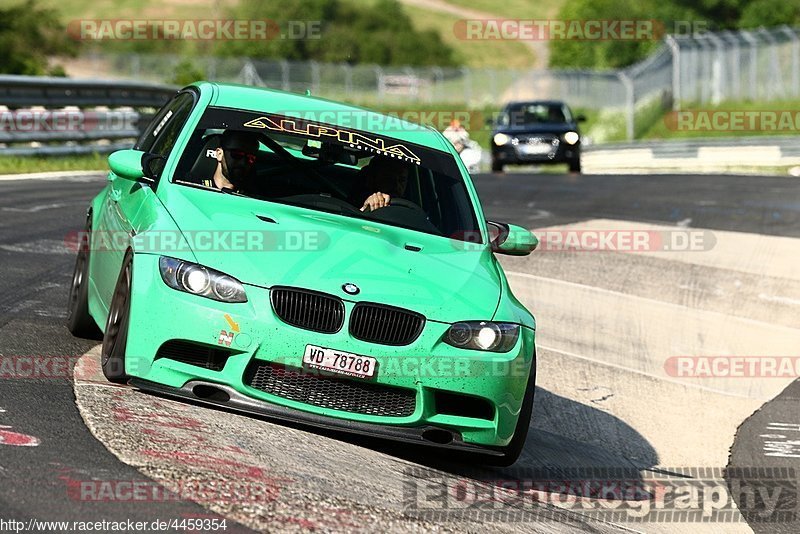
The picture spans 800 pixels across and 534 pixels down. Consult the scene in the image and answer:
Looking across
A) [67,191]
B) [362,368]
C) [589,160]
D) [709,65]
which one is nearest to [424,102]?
[709,65]

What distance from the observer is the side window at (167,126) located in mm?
7730

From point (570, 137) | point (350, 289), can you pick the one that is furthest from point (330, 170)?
point (570, 137)

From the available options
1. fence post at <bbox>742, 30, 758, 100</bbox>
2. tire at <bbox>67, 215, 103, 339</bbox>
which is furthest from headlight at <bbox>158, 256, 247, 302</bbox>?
fence post at <bbox>742, 30, 758, 100</bbox>

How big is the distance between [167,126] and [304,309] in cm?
233

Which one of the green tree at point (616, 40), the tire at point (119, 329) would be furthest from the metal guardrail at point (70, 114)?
the green tree at point (616, 40)

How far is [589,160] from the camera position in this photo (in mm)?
37000

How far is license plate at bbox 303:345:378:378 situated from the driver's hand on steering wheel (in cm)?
159

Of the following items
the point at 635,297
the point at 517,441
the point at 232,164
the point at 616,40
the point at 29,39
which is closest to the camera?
the point at 517,441

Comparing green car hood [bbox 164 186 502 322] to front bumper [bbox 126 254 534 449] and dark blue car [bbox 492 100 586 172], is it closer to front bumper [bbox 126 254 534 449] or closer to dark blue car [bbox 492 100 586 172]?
front bumper [bbox 126 254 534 449]

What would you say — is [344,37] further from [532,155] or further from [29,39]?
[532,155]

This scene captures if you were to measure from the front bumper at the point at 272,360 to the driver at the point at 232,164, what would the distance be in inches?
42.7

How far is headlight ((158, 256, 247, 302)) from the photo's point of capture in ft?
20.1

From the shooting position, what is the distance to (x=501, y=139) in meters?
28.8

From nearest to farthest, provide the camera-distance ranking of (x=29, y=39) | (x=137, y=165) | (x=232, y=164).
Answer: (x=137, y=165) → (x=232, y=164) → (x=29, y=39)
